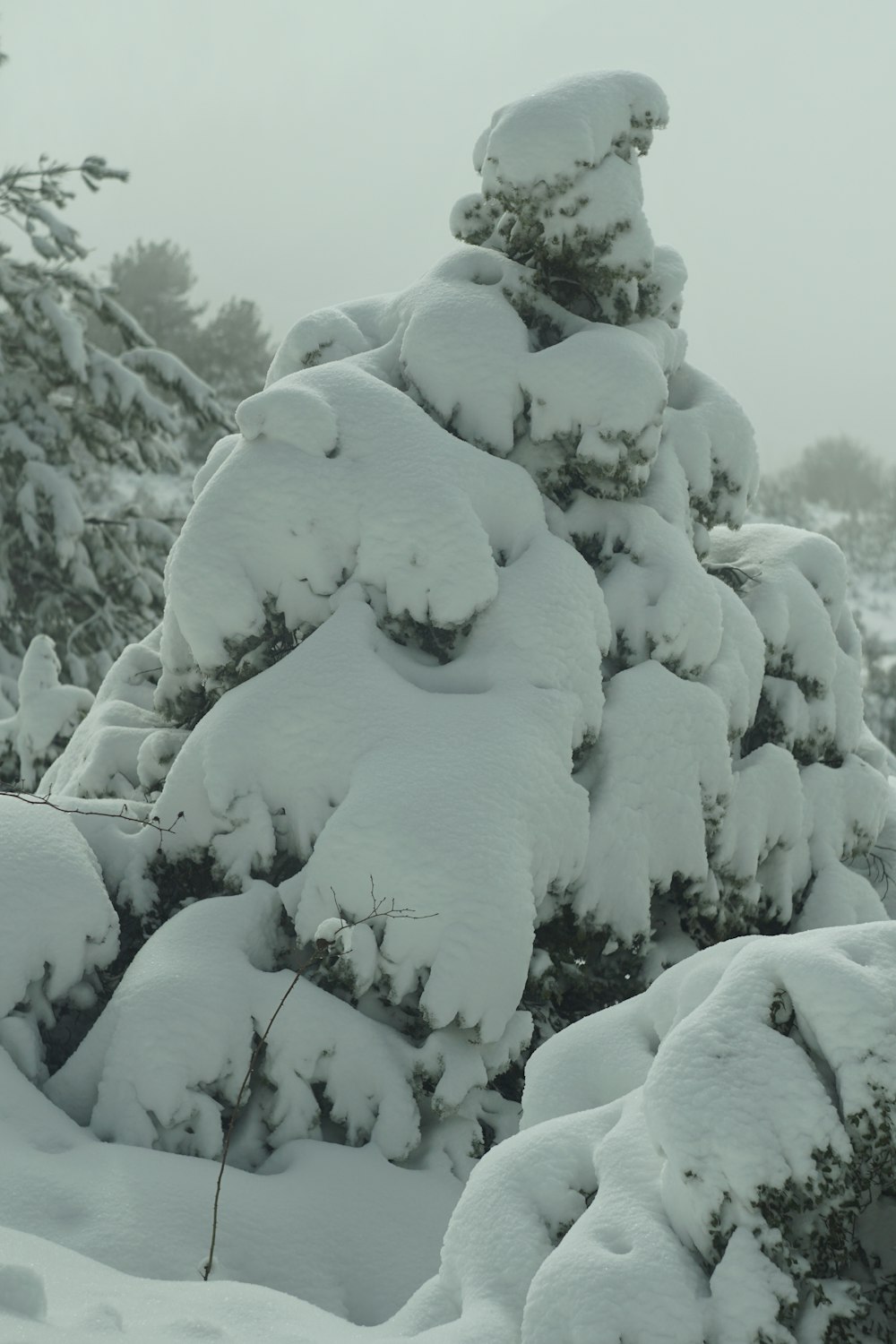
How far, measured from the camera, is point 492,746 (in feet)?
17.0

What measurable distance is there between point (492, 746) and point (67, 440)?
9726mm

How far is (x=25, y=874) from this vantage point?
16.6ft

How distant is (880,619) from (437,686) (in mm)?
35316

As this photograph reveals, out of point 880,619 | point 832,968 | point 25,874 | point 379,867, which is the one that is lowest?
point 880,619

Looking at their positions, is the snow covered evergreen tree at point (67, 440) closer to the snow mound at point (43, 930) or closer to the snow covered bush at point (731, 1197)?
the snow mound at point (43, 930)

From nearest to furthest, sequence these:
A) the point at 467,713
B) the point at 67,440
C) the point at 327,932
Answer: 1. the point at 327,932
2. the point at 467,713
3. the point at 67,440

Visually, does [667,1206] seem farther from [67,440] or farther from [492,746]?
[67,440]

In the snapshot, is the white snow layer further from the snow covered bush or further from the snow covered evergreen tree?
the snow covered evergreen tree

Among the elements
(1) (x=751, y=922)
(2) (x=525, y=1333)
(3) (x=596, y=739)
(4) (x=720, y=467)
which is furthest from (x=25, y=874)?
(4) (x=720, y=467)

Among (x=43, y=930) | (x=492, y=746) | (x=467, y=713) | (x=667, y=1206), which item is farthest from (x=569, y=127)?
(x=667, y=1206)

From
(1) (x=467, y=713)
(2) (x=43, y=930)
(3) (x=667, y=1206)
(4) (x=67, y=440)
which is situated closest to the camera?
(3) (x=667, y=1206)

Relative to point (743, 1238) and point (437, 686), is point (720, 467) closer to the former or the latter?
point (437, 686)

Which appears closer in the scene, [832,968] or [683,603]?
[832,968]

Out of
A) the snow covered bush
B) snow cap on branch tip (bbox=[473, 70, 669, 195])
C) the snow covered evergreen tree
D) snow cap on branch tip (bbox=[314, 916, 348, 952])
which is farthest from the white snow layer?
the snow covered evergreen tree
